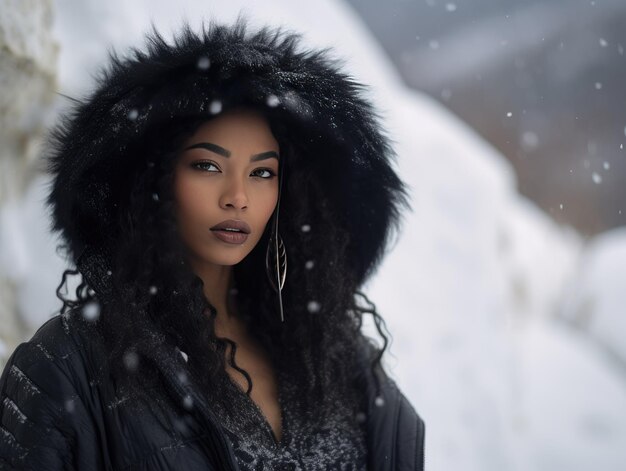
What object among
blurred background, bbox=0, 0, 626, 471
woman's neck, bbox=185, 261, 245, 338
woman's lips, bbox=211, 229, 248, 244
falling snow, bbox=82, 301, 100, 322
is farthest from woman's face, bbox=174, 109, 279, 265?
blurred background, bbox=0, 0, 626, 471

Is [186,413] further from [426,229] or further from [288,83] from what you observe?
[426,229]

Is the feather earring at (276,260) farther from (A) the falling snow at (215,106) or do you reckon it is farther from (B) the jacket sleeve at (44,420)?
(B) the jacket sleeve at (44,420)

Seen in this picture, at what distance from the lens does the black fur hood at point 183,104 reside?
4.76 feet

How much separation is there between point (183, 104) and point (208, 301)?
475mm

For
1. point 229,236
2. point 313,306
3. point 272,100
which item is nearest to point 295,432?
point 313,306

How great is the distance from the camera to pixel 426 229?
13.4 feet

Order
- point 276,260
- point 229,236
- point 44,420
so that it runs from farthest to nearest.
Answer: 1. point 276,260
2. point 229,236
3. point 44,420

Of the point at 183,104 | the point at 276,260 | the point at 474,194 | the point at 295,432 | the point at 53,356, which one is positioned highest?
the point at 474,194

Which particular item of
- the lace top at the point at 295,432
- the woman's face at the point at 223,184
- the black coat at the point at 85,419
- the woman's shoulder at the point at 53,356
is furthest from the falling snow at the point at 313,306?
the woman's shoulder at the point at 53,356

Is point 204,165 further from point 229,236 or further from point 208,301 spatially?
point 208,301

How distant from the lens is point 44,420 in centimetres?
131

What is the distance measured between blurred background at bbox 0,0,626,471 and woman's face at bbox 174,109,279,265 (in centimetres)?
34

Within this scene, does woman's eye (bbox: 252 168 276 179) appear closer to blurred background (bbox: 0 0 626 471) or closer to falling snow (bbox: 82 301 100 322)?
blurred background (bbox: 0 0 626 471)

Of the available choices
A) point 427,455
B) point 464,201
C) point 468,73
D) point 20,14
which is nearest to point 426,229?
point 464,201
